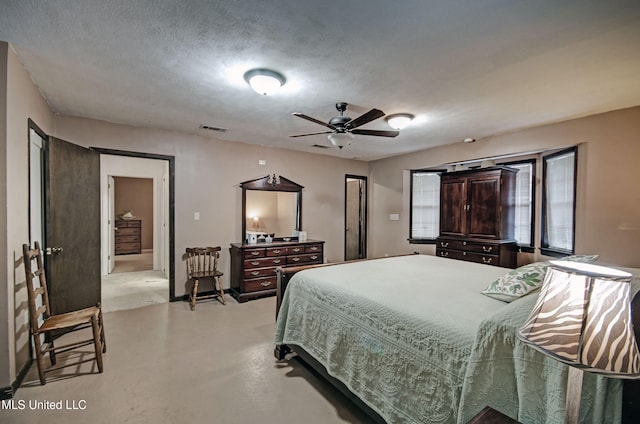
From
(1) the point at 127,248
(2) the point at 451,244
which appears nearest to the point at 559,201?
(2) the point at 451,244

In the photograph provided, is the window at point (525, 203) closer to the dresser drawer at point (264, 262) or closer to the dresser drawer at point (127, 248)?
the dresser drawer at point (264, 262)

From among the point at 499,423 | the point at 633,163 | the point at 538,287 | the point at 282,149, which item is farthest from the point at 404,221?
the point at 499,423

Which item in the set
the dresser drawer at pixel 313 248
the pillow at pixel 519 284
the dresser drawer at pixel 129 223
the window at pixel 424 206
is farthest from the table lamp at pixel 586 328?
the dresser drawer at pixel 129 223

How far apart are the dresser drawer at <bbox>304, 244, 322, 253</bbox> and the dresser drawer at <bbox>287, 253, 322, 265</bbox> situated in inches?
2.1

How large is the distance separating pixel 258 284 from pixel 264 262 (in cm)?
35

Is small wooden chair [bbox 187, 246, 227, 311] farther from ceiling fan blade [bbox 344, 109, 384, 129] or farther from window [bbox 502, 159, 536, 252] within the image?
window [bbox 502, 159, 536, 252]

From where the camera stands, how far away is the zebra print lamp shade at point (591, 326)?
80 cm

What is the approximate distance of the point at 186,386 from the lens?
224cm

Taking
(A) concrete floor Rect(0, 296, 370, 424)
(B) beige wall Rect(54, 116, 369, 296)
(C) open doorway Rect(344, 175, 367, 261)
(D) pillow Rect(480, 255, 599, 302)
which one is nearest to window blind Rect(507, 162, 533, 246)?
(D) pillow Rect(480, 255, 599, 302)

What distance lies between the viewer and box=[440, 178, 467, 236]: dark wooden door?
453 centimetres

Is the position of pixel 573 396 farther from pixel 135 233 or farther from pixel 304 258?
pixel 135 233

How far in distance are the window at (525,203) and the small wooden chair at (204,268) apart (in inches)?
176

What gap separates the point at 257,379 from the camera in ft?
7.66

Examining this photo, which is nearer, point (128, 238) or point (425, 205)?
point (425, 205)
